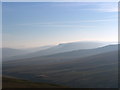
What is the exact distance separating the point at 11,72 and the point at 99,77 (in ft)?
46.3

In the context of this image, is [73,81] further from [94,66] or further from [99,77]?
[94,66]

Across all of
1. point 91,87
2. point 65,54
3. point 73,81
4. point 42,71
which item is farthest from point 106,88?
point 65,54

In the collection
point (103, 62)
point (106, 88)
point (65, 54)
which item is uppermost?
point (65, 54)

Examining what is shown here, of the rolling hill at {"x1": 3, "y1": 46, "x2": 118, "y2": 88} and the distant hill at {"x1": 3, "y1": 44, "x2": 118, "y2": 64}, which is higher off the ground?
the distant hill at {"x1": 3, "y1": 44, "x2": 118, "y2": 64}

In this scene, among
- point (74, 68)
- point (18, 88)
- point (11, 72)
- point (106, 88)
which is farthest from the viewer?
point (74, 68)

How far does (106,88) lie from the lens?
26391 millimetres

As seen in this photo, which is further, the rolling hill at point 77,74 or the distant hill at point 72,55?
the distant hill at point 72,55

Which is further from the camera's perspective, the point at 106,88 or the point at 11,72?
the point at 11,72

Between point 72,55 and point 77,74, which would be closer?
point 77,74

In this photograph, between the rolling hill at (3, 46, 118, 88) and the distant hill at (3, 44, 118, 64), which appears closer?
the rolling hill at (3, 46, 118, 88)

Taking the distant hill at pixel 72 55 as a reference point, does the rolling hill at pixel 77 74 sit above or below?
below

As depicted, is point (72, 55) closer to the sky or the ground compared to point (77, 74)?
closer to the sky

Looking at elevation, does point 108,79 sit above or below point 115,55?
below

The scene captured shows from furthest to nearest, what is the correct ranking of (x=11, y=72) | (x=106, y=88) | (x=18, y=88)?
(x=11, y=72) → (x=106, y=88) → (x=18, y=88)
